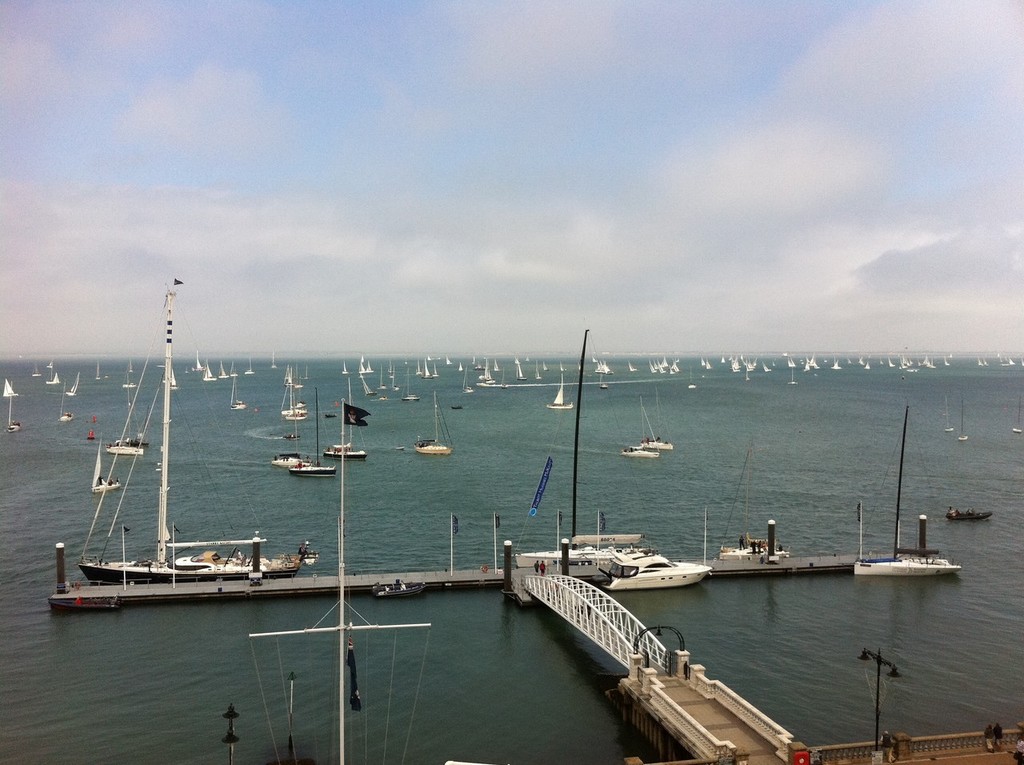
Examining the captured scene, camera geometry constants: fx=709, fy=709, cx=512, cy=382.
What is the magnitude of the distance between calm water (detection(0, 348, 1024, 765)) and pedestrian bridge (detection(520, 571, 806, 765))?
58.8 inches

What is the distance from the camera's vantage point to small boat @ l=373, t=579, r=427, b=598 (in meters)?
41.3

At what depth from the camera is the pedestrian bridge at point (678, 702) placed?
22.4 meters

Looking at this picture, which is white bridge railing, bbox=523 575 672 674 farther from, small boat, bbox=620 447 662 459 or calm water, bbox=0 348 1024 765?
small boat, bbox=620 447 662 459

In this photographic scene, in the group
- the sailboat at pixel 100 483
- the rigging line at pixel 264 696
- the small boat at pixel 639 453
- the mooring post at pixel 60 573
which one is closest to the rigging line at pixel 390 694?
the rigging line at pixel 264 696

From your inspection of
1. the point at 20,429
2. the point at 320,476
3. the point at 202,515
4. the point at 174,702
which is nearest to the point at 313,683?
the point at 174,702

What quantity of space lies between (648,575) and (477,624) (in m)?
12.0

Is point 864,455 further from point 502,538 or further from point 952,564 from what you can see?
point 502,538

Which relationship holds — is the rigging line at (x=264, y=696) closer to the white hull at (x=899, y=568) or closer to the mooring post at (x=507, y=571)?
the mooring post at (x=507, y=571)

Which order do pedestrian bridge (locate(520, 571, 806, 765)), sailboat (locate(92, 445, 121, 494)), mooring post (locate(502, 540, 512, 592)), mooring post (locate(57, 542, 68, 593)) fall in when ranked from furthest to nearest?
sailboat (locate(92, 445, 121, 494)) → mooring post (locate(502, 540, 512, 592)) → mooring post (locate(57, 542, 68, 593)) → pedestrian bridge (locate(520, 571, 806, 765))

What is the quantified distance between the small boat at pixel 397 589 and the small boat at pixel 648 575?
11528 mm

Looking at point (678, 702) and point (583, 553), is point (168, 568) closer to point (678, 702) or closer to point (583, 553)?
point (583, 553)

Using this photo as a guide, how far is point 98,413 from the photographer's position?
498 feet

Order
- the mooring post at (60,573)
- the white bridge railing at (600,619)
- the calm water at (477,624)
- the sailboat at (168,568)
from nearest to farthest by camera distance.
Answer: the calm water at (477,624) < the white bridge railing at (600,619) < the mooring post at (60,573) < the sailboat at (168,568)

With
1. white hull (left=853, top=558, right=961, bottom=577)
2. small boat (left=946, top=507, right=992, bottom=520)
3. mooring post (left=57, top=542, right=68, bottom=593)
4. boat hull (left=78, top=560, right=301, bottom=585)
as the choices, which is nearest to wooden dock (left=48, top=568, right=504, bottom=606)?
mooring post (left=57, top=542, right=68, bottom=593)
